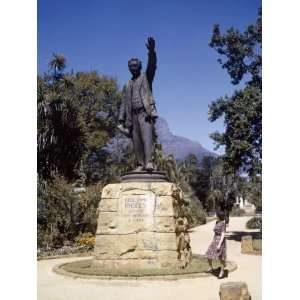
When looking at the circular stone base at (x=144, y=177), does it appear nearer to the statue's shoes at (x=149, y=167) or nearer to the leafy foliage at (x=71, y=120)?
the statue's shoes at (x=149, y=167)

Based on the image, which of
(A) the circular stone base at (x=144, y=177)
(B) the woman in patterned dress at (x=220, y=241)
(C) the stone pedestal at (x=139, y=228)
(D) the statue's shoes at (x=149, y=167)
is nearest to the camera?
(B) the woman in patterned dress at (x=220, y=241)

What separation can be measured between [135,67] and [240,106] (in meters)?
6.02

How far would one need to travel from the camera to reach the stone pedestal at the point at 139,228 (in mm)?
10930

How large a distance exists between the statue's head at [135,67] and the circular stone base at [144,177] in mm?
2214

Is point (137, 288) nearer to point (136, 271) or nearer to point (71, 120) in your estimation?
point (136, 271)

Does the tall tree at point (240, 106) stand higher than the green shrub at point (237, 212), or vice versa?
the tall tree at point (240, 106)

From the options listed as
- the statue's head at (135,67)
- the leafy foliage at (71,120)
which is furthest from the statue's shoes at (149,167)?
the leafy foliage at (71,120)

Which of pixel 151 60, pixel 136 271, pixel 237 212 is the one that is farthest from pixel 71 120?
pixel 237 212

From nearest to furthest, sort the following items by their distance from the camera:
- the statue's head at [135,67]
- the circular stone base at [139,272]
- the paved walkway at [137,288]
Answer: the paved walkway at [137,288] → the circular stone base at [139,272] → the statue's head at [135,67]

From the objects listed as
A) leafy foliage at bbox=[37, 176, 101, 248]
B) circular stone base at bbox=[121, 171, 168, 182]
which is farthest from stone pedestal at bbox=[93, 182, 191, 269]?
leafy foliage at bbox=[37, 176, 101, 248]

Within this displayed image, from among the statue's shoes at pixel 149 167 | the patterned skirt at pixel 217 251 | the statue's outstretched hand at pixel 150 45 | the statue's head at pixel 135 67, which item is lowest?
the patterned skirt at pixel 217 251
